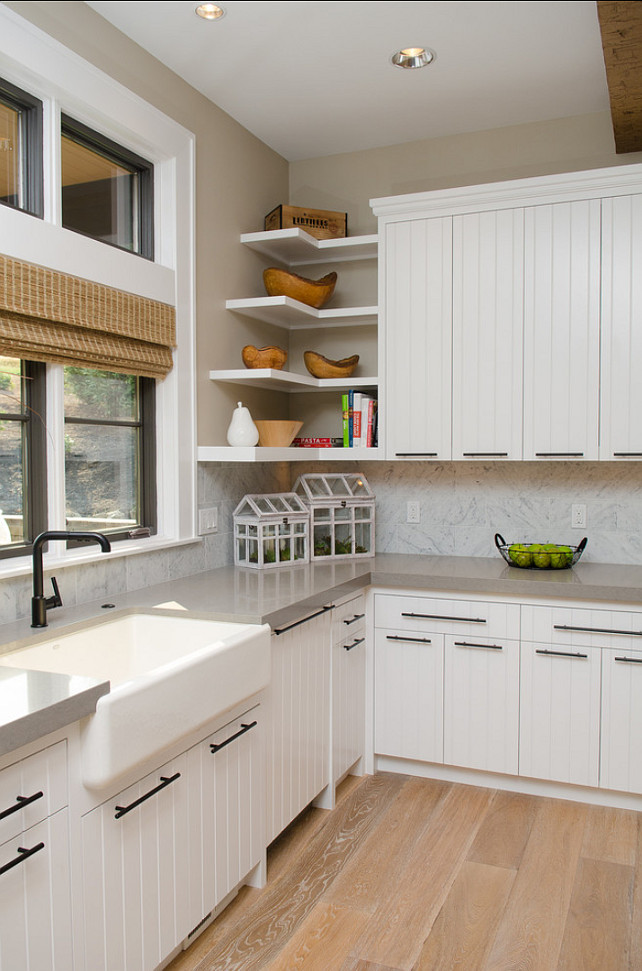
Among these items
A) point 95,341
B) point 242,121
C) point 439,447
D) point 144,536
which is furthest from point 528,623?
point 242,121

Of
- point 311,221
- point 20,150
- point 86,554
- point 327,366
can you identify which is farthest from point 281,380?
point 20,150

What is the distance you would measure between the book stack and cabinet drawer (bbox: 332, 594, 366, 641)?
0.69 metres

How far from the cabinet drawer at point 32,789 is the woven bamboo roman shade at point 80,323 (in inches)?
42.9

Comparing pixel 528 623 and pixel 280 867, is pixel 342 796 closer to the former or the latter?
pixel 280 867

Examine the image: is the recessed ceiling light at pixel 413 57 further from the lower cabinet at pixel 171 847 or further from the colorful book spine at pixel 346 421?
the lower cabinet at pixel 171 847

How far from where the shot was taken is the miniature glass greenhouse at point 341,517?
10.8 ft

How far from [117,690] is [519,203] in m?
2.38

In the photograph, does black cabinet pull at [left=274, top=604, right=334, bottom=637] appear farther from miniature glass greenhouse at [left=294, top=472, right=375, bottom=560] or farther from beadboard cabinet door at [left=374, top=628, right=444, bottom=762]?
miniature glass greenhouse at [left=294, top=472, right=375, bottom=560]

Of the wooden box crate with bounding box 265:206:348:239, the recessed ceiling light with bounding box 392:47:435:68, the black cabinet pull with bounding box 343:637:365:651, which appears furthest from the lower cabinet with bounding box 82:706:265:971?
the recessed ceiling light with bounding box 392:47:435:68

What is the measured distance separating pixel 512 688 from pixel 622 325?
4.65 feet

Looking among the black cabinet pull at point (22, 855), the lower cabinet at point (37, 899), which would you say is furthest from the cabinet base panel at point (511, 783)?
the black cabinet pull at point (22, 855)

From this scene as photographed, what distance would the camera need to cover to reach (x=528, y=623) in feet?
9.38

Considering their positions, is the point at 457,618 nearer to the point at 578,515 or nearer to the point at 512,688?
the point at 512,688

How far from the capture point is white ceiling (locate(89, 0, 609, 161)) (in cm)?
240
